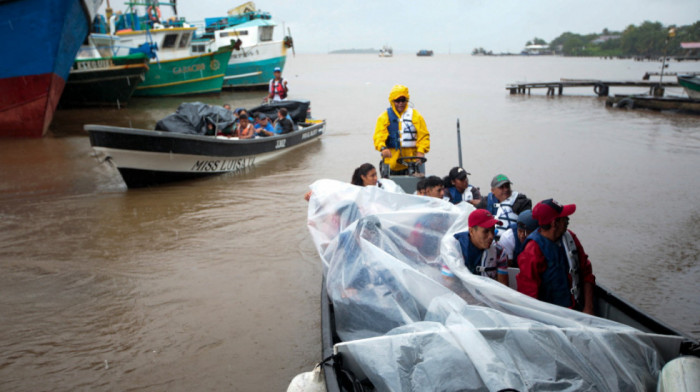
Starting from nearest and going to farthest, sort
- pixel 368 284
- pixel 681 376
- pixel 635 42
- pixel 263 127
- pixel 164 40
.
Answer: pixel 681 376 < pixel 368 284 < pixel 263 127 < pixel 164 40 < pixel 635 42

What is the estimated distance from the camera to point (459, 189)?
5.77 metres

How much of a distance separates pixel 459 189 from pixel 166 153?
565cm

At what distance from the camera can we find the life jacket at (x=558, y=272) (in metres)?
3.21

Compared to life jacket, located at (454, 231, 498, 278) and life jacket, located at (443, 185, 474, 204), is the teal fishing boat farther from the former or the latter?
life jacket, located at (454, 231, 498, 278)

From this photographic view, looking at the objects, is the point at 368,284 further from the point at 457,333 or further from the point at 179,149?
the point at 179,149

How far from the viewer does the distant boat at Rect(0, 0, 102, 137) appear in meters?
13.2

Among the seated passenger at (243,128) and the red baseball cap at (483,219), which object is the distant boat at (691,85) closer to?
the seated passenger at (243,128)

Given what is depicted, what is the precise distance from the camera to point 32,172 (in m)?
10.9

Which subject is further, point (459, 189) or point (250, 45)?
point (250, 45)

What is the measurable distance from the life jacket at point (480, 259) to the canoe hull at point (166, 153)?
267 inches

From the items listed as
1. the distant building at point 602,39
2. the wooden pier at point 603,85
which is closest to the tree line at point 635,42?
the distant building at point 602,39

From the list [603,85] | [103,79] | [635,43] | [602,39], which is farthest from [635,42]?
[103,79]

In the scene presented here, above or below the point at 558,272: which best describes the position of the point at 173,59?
above

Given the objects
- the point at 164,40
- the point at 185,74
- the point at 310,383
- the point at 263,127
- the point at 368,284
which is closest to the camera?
the point at 310,383
